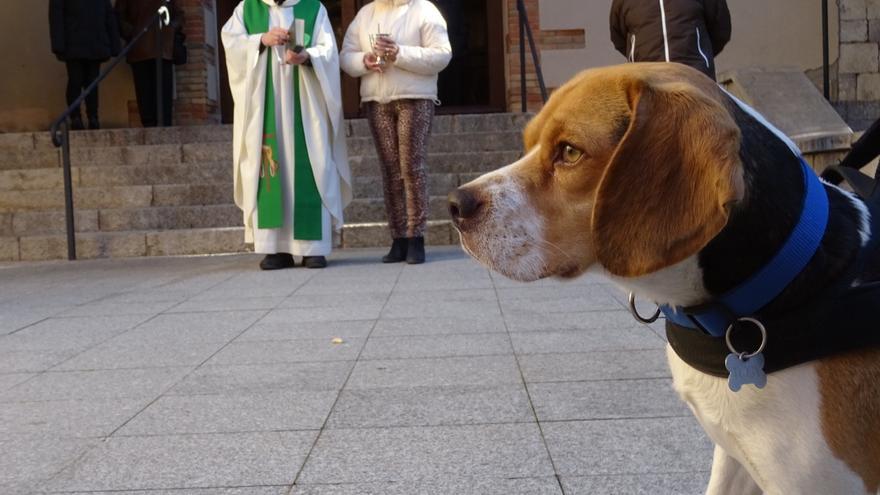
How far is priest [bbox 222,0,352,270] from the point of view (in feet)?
26.6

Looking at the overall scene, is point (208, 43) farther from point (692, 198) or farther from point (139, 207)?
point (692, 198)

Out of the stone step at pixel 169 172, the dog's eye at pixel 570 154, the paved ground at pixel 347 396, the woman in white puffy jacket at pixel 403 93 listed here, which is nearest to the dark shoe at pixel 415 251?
the woman in white puffy jacket at pixel 403 93

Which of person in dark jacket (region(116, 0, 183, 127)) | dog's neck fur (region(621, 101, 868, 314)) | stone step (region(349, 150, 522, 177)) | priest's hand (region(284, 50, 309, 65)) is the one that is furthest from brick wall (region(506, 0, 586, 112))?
dog's neck fur (region(621, 101, 868, 314))

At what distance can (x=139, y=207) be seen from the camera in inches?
417

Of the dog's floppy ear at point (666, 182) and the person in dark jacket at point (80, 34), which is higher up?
the person in dark jacket at point (80, 34)

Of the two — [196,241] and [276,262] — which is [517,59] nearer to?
[196,241]

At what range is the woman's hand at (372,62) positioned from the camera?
26.0ft

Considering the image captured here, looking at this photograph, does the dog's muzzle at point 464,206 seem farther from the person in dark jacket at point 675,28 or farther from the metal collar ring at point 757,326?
the person in dark jacket at point 675,28

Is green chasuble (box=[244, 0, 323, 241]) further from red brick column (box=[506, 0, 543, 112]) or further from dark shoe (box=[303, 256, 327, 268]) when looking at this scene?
red brick column (box=[506, 0, 543, 112])

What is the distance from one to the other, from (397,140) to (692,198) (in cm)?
668

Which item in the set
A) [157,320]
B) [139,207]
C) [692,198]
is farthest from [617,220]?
[139,207]

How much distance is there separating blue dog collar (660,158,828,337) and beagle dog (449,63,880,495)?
12 millimetres

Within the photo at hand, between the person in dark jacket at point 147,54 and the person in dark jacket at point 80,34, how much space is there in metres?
0.42

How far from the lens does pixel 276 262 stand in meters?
8.28
